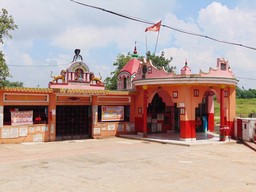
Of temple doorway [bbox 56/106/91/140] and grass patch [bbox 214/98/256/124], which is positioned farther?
grass patch [bbox 214/98/256/124]

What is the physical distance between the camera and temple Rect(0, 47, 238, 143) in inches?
707

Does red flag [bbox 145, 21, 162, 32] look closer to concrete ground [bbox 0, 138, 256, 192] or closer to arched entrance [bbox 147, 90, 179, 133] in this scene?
arched entrance [bbox 147, 90, 179, 133]

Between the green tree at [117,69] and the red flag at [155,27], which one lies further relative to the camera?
the green tree at [117,69]

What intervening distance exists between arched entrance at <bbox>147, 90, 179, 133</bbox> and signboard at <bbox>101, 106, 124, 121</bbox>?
2.27 metres

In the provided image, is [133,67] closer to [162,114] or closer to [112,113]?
[162,114]

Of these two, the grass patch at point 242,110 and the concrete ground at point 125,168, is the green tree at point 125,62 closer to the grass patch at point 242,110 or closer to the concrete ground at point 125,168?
the grass patch at point 242,110

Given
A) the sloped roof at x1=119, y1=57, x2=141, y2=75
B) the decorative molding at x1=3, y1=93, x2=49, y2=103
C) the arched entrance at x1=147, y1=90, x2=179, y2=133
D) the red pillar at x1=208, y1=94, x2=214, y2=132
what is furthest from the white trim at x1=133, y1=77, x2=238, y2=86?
the decorative molding at x1=3, y1=93, x2=49, y2=103

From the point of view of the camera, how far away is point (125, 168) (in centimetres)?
1127

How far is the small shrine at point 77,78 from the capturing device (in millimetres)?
22469

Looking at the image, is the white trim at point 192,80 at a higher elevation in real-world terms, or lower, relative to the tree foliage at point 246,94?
lower

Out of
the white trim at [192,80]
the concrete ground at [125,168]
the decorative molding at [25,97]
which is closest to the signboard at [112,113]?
the white trim at [192,80]

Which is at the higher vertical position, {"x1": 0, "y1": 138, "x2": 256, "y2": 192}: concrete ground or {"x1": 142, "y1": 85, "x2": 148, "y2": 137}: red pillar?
{"x1": 142, "y1": 85, "x2": 148, "y2": 137}: red pillar

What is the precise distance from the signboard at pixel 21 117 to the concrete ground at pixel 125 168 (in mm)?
→ 1397

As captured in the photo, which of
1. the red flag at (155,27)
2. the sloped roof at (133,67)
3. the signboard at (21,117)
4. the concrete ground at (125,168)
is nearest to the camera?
the concrete ground at (125,168)
